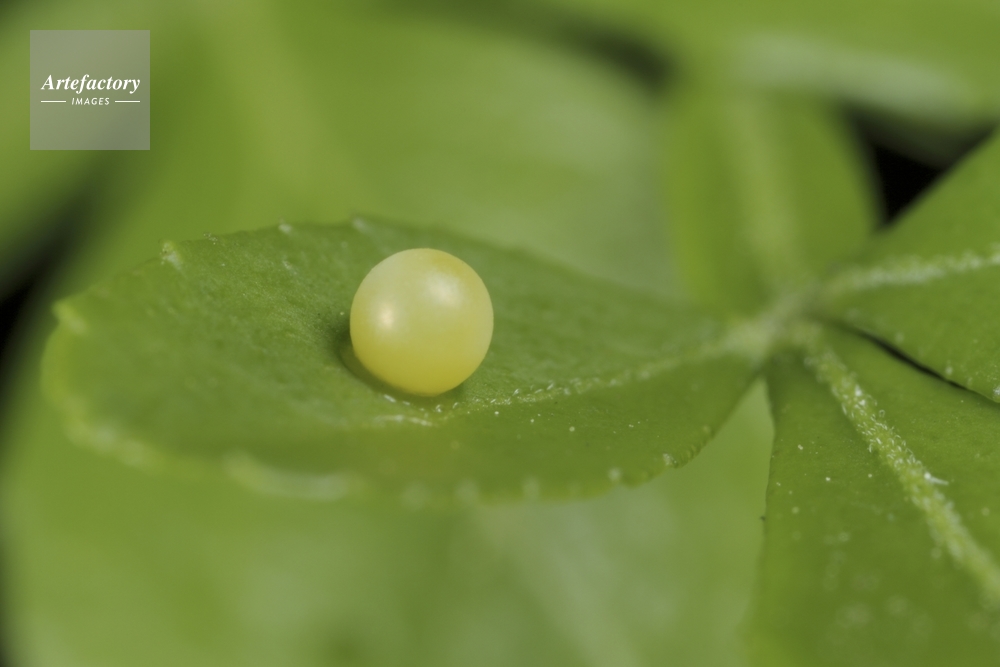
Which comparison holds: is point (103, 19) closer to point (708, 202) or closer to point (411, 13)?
point (411, 13)

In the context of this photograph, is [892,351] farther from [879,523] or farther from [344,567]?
[344,567]

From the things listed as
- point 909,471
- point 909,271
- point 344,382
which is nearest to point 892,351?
point 909,271

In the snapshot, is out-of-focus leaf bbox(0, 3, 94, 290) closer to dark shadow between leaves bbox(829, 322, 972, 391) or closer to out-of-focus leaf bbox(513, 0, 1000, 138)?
out-of-focus leaf bbox(513, 0, 1000, 138)

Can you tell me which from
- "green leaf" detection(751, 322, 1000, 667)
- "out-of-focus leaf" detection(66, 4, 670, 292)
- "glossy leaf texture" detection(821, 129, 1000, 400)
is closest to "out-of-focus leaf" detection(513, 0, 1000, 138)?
"out-of-focus leaf" detection(66, 4, 670, 292)

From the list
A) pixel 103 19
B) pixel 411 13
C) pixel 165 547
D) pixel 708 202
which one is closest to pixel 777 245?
pixel 708 202

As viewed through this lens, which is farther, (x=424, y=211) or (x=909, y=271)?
(x=424, y=211)

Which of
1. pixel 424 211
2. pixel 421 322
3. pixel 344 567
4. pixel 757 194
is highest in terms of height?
pixel 421 322
